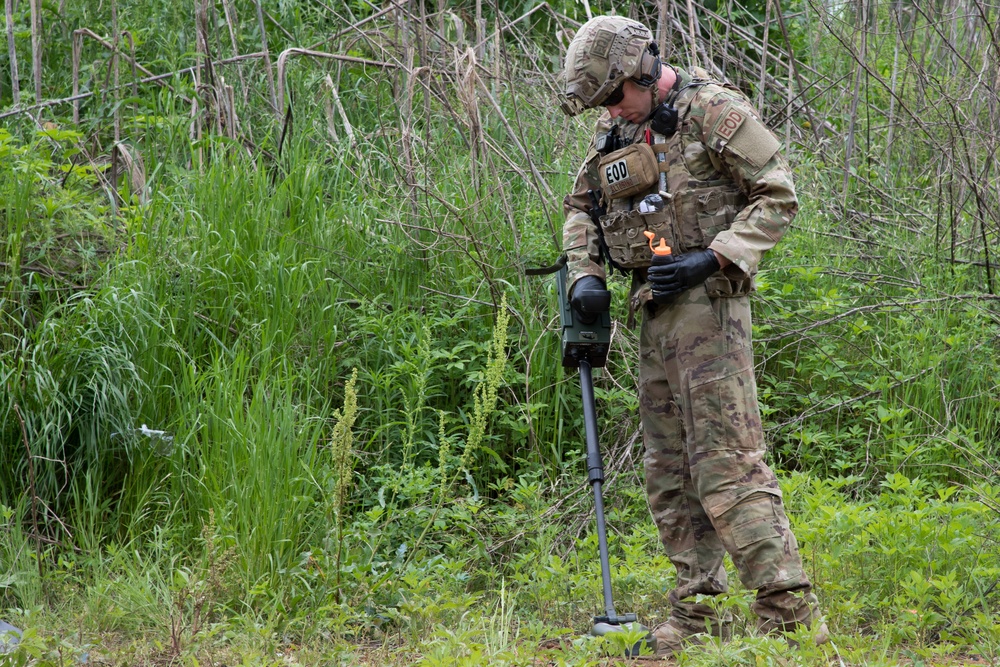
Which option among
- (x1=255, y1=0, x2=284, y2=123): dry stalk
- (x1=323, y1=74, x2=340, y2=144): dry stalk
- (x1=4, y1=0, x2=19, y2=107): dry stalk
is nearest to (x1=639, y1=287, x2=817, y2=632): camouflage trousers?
(x1=323, y1=74, x2=340, y2=144): dry stalk

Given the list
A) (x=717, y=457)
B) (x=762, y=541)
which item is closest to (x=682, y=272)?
(x=717, y=457)

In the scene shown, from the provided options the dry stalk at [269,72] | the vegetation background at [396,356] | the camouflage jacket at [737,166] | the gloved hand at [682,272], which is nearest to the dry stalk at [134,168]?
the vegetation background at [396,356]

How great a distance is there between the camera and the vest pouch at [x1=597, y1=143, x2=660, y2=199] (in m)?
3.38

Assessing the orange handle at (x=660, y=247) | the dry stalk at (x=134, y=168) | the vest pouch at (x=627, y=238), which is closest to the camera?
the orange handle at (x=660, y=247)

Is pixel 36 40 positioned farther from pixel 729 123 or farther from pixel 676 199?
pixel 729 123

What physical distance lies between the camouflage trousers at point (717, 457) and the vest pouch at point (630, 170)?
41 cm

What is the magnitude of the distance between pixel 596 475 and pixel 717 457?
47 centimetres

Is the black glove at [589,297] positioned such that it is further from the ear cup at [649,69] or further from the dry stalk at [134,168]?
the dry stalk at [134,168]

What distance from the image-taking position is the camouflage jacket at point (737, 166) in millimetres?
3215

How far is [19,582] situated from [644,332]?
260 cm

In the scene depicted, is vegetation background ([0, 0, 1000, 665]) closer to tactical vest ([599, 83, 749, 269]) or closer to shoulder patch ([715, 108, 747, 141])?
tactical vest ([599, 83, 749, 269])

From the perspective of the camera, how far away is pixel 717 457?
326 centimetres

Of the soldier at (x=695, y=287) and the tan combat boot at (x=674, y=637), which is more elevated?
the soldier at (x=695, y=287)

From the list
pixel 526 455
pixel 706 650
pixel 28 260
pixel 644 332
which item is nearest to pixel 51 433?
pixel 28 260
